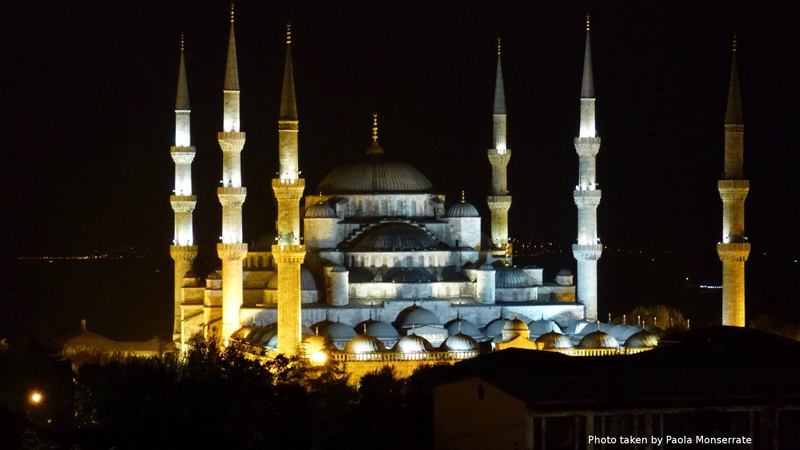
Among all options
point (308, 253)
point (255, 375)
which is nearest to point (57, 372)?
point (255, 375)

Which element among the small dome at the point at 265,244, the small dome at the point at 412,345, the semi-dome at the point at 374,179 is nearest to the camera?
the small dome at the point at 412,345

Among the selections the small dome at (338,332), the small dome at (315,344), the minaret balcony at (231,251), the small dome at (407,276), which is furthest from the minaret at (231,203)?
the small dome at (407,276)

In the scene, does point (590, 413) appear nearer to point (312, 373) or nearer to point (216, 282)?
point (312, 373)

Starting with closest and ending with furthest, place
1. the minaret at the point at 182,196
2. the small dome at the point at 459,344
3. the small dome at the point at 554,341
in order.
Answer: the small dome at the point at 459,344
the small dome at the point at 554,341
the minaret at the point at 182,196

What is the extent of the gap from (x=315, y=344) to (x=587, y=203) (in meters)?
8.94

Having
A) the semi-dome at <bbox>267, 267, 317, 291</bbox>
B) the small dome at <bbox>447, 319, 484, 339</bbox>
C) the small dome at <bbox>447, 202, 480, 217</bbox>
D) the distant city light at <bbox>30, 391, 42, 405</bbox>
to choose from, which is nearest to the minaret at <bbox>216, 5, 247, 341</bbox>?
the semi-dome at <bbox>267, 267, 317, 291</bbox>

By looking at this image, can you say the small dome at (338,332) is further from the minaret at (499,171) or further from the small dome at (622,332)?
the minaret at (499,171)

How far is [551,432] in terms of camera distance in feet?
79.2

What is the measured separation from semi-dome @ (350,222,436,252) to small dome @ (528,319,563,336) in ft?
12.4

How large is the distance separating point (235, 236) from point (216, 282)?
2.68m

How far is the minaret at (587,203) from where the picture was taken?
1807 inches

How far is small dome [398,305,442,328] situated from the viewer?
143ft

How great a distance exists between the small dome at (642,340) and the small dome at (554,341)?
49.8 inches

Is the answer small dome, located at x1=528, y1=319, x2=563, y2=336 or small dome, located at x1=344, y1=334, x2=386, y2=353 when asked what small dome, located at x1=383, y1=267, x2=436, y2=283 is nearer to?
small dome, located at x1=528, y1=319, x2=563, y2=336
